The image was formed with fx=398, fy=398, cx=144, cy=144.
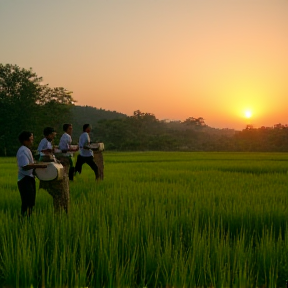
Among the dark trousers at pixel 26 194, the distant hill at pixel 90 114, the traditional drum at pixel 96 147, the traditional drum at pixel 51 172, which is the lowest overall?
the dark trousers at pixel 26 194

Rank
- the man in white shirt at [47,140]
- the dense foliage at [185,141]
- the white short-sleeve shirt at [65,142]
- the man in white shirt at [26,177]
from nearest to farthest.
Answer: the man in white shirt at [26,177], the man in white shirt at [47,140], the white short-sleeve shirt at [65,142], the dense foliage at [185,141]

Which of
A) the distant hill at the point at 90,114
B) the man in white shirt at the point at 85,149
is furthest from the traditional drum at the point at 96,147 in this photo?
the distant hill at the point at 90,114

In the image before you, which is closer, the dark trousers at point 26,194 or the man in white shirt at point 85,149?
the dark trousers at point 26,194

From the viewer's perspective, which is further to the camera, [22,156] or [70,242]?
[22,156]

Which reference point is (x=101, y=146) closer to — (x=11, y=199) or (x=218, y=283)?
(x=11, y=199)

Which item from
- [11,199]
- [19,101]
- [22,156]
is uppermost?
[19,101]

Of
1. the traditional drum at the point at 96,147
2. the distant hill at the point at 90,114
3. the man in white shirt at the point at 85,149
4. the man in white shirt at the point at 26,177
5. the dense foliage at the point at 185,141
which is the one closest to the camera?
the man in white shirt at the point at 26,177

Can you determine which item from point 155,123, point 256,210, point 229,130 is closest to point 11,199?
point 256,210

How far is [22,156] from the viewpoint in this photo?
454 cm

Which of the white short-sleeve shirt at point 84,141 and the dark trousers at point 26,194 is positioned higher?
the white short-sleeve shirt at point 84,141

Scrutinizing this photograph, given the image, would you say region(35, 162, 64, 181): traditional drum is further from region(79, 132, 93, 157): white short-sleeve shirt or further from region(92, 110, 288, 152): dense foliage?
region(92, 110, 288, 152): dense foliage

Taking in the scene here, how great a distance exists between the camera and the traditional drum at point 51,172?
4395 mm

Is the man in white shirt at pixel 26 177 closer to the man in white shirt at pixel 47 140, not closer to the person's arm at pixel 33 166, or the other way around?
the person's arm at pixel 33 166

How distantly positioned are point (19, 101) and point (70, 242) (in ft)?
124
